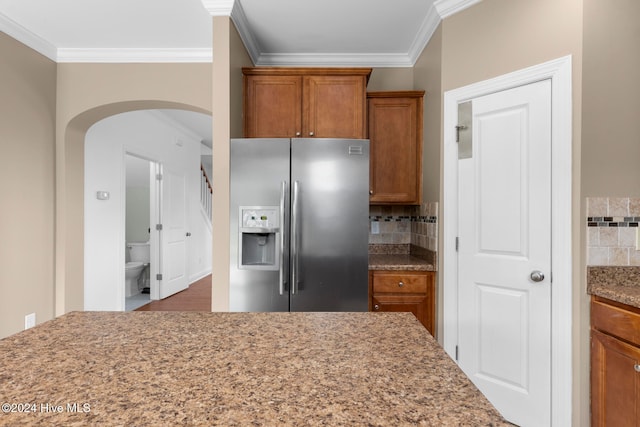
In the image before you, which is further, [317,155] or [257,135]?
[257,135]

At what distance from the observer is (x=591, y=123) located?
5.68 ft

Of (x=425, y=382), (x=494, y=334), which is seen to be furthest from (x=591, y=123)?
(x=425, y=382)

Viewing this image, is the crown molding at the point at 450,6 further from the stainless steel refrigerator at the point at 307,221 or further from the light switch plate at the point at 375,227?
the light switch plate at the point at 375,227

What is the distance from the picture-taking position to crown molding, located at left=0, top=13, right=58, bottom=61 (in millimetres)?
2488

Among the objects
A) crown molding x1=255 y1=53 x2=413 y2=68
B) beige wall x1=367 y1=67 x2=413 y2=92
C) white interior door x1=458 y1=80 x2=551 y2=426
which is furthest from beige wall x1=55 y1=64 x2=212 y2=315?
→ white interior door x1=458 y1=80 x2=551 y2=426

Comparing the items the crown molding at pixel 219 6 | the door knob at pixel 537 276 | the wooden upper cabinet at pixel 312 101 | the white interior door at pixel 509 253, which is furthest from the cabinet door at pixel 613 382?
the crown molding at pixel 219 6

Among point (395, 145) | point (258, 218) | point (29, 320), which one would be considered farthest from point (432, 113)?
point (29, 320)

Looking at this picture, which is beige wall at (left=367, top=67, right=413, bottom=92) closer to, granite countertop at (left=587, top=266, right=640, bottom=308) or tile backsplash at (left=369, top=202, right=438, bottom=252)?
tile backsplash at (left=369, top=202, right=438, bottom=252)

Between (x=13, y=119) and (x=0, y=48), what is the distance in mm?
524

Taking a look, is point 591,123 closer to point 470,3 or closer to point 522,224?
point 522,224

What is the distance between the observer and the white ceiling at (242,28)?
92.3 inches

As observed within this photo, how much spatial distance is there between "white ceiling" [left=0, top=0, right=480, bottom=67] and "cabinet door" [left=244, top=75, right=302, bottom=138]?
1.35 feet

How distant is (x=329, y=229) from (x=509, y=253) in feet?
3.74

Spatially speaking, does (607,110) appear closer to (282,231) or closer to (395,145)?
(395,145)
